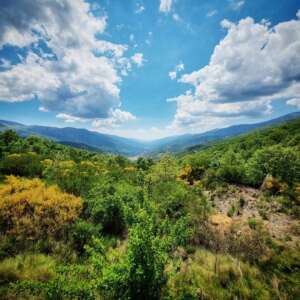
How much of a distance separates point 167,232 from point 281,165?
15990 millimetres

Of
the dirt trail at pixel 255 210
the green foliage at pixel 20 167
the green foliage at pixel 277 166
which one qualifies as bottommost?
the dirt trail at pixel 255 210

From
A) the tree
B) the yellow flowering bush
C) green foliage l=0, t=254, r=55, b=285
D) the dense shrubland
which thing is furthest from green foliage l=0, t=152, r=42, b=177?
the tree

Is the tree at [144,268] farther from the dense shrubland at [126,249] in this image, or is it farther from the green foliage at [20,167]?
the green foliage at [20,167]

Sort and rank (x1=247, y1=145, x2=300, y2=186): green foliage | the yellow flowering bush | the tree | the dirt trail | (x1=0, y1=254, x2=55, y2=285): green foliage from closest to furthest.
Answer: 1. the tree
2. (x1=0, y1=254, x2=55, y2=285): green foliage
3. the yellow flowering bush
4. the dirt trail
5. (x1=247, y1=145, x2=300, y2=186): green foliage

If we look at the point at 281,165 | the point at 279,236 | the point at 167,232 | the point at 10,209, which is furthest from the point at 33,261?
the point at 281,165

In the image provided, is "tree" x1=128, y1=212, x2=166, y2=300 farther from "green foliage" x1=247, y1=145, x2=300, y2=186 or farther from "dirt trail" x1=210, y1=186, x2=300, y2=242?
"green foliage" x1=247, y1=145, x2=300, y2=186

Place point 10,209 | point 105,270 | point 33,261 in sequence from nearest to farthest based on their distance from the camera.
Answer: point 105,270 → point 33,261 → point 10,209

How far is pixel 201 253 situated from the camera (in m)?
6.06

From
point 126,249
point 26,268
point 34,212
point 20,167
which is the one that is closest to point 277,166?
point 126,249

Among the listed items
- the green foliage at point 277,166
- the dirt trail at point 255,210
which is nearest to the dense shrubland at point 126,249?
the dirt trail at point 255,210

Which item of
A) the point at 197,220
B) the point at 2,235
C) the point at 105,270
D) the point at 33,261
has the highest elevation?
the point at 105,270

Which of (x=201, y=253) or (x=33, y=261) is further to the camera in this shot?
(x=201, y=253)

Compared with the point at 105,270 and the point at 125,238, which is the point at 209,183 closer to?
the point at 125,238

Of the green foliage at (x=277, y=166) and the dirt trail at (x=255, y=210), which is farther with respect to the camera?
the green foliage at (x=277, y=166)
